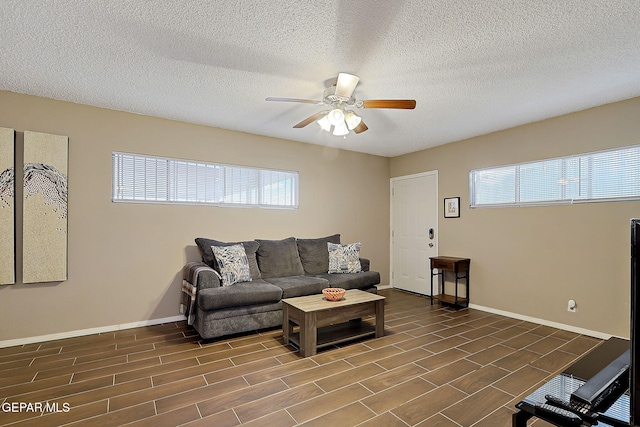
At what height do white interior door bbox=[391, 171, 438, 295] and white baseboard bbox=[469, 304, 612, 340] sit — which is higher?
white interior door bbox=[391, 171, 438, 295]

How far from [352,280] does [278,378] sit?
2.06m

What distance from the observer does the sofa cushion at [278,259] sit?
4.34 m

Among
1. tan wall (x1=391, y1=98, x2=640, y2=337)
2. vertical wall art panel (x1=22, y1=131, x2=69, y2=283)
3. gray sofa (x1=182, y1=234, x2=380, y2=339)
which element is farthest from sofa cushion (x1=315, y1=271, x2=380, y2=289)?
vertical wall art panel (x1=22, y1=131, x2=69, y2=283)

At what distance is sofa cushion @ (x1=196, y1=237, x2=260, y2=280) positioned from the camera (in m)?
3.90

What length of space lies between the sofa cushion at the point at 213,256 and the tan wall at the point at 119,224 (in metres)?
0.25

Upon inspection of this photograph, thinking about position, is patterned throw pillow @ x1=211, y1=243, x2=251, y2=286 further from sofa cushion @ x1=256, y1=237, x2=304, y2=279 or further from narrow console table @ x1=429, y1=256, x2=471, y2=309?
narrow console table @ x1=429, y1=256, x2=471, y2=309

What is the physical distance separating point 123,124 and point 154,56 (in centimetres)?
161

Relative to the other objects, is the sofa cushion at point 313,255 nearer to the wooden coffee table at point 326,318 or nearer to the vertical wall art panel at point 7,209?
the wooden coffee table at point 326,318

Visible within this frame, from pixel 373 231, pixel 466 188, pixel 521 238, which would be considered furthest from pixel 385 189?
pixel 521 238

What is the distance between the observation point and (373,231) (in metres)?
5.99

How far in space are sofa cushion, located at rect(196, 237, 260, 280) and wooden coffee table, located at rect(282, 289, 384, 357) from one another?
3.15ft

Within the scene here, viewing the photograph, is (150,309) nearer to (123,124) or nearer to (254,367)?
(254,367)
